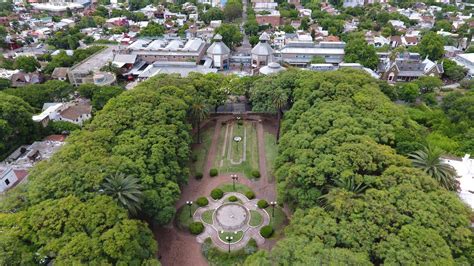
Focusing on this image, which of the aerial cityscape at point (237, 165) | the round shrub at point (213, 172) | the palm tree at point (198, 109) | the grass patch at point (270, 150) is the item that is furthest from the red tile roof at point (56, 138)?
the grass patch at point (270, 150)

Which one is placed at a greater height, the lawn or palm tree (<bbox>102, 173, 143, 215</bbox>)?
palm tree (<bbox>102, 173, 143, 215</bbox>)

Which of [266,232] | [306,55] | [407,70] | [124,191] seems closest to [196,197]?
[266,232]

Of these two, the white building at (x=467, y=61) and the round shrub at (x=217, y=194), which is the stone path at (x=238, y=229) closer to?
the round shrub at (x=217, y=194)

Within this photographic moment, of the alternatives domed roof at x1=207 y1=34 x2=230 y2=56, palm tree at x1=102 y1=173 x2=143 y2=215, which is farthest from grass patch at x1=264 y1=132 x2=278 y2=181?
domed roof at x1=207 y1=34 x2=230 y2=56

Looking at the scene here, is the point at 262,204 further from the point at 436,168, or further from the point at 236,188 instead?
the point at 436,168

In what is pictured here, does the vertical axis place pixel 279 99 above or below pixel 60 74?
above

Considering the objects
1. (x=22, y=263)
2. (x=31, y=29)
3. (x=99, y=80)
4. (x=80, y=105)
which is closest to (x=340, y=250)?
(x=22, y=263)

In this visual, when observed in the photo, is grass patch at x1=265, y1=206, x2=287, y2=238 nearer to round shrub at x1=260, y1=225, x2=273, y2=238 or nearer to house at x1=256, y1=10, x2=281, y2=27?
round shrub at x1=260, y1=225, x2=273, y2=238

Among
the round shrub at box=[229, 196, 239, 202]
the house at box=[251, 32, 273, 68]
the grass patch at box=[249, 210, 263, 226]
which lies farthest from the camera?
the house at box=[251, 32, 273, 68]
